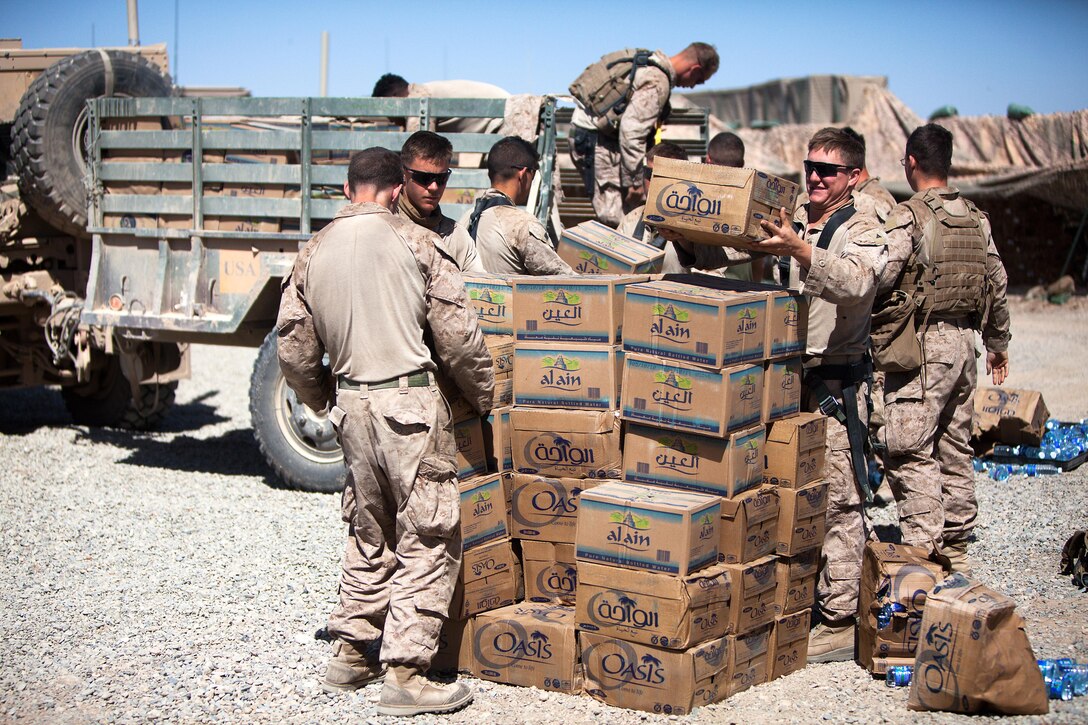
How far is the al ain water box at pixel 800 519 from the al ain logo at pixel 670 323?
809 millimetres

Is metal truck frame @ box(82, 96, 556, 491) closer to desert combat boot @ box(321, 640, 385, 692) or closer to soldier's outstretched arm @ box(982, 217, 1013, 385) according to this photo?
soldier's outstretched arm @ box(982, 217, 1013, 385)

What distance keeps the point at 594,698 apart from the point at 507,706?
352 millimetres

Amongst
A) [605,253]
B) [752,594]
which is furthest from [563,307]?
[752,594]

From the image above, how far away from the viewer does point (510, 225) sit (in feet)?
18.2

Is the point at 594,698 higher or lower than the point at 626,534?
lower

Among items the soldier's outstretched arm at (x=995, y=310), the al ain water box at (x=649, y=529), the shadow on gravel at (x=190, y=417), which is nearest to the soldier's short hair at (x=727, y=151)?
the soldier's outstretched arm at (x=995, y=310)

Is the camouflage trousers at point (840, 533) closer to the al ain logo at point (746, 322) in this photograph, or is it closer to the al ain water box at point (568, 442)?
the al ain logo at point (746, 322)

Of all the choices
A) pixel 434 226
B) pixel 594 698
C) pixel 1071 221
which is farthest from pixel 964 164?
pixel 594 698

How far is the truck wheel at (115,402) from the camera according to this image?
9.67 m

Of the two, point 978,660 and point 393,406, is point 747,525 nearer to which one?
point 978,660

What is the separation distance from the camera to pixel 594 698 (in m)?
4.26

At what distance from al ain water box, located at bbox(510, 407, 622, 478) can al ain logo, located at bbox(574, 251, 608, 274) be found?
105 centimetres

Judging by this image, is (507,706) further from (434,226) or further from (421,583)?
(434,226)

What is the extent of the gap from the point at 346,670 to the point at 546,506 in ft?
3.55
